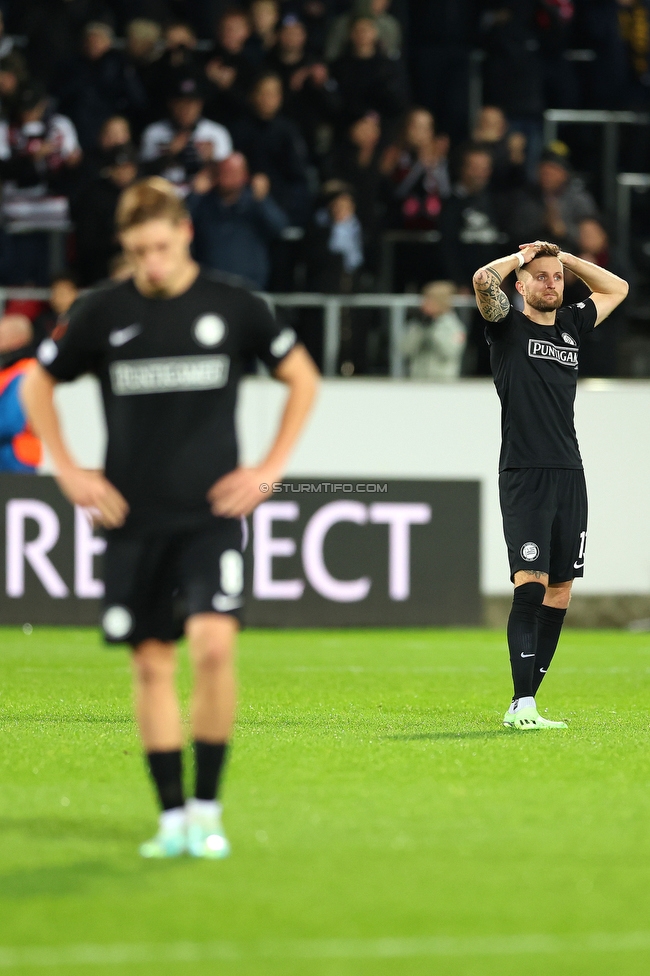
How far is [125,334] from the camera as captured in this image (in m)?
5.20

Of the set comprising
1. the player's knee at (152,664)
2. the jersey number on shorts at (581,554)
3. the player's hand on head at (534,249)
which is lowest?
the jersey number on shorts at (581,554)

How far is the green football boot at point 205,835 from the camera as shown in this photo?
514 cm

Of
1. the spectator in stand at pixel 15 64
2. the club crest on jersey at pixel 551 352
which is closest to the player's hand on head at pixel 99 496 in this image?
the club crest on jersey at pixel 551 352

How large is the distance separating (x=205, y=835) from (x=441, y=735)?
3.17 meters

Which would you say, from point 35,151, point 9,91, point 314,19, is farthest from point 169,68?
point 314,19

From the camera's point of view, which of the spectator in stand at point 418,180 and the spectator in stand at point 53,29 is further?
the spectator in stand at point 53,29

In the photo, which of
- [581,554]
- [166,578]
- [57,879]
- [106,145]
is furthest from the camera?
[106,145]

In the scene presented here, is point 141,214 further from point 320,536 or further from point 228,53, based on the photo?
point 228,53

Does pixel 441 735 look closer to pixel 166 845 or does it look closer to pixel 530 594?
pixel 530 594

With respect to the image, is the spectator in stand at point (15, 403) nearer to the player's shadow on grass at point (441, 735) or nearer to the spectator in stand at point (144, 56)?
the spectator in stand at point (144, 56)

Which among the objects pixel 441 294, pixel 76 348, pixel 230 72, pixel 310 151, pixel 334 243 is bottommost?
pixel 441 294

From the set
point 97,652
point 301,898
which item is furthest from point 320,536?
point 301,898

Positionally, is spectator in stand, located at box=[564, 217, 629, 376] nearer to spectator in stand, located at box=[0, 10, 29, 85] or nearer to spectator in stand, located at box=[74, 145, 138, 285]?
spectator in stand, located at box=[74, 145, 138, 285]

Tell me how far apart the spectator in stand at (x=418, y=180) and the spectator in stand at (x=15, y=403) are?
13.3 feet
